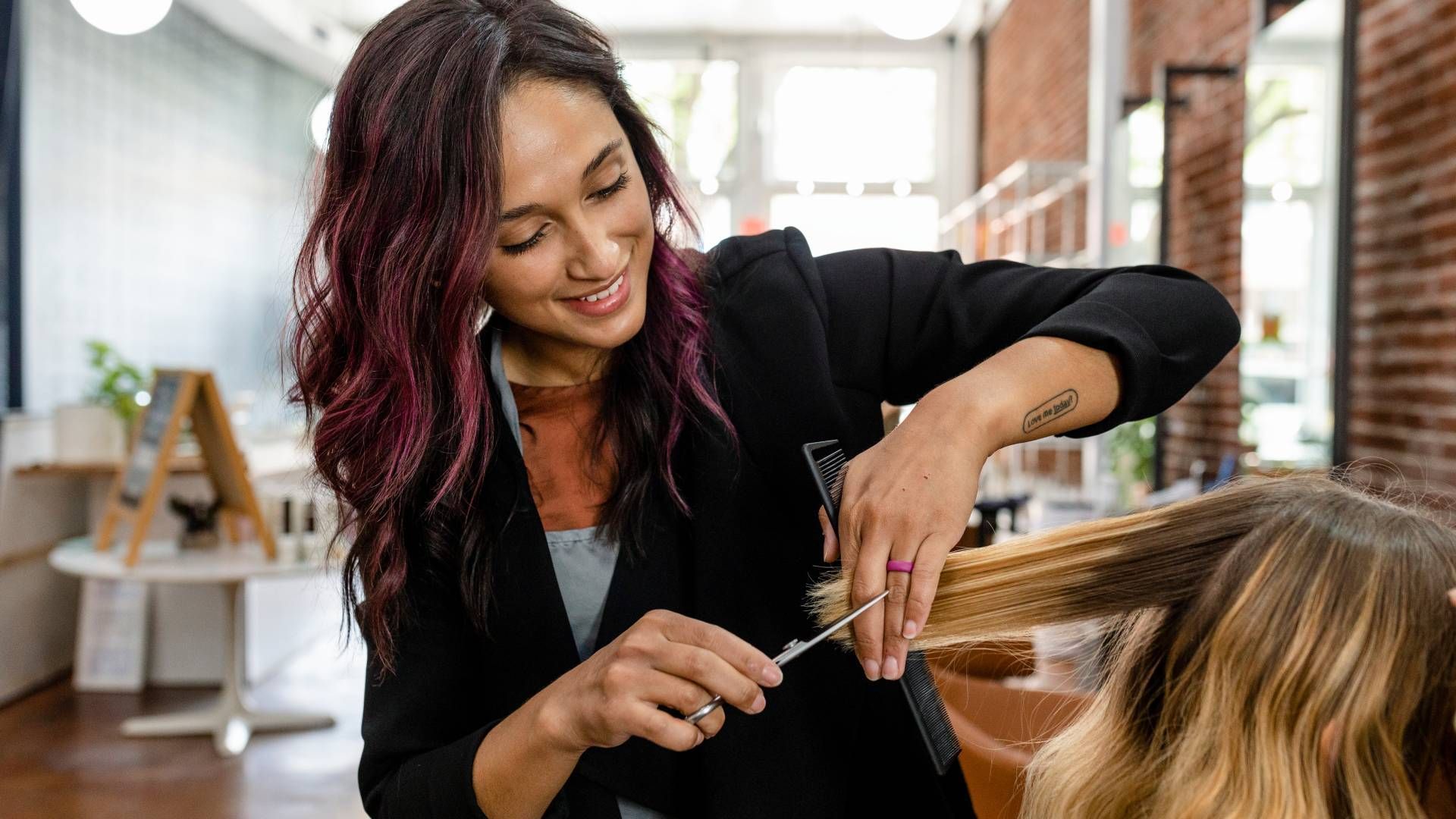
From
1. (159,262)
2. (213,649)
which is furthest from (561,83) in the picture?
(159,262)

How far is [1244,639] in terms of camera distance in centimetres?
86

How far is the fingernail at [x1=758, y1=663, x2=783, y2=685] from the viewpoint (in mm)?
836

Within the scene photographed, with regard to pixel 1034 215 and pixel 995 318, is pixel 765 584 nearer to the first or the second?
pixel 995 318

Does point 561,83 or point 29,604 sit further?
point 29,604

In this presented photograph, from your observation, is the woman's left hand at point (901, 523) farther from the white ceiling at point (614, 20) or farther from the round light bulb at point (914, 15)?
the white ceiling at point (614, 20)

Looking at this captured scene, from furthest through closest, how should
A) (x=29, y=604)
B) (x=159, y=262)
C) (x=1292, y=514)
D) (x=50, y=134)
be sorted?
1. (x=159, y=262)
2. (x=50, y=134)
3. (x=29, y=604)
4. (x=1292, y=514)

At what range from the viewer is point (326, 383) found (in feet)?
3.99

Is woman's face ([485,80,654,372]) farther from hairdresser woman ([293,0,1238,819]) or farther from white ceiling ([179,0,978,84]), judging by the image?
white ceiling ([179,0,978,84])

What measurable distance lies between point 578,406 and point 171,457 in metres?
3.15

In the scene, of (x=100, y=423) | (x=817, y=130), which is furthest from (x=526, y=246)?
(x=817, y=130)

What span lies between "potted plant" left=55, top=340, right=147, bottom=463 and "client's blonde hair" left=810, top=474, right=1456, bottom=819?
14.9 feet

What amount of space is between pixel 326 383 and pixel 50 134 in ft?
16.7

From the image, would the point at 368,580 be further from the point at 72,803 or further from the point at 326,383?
the point at 72,803

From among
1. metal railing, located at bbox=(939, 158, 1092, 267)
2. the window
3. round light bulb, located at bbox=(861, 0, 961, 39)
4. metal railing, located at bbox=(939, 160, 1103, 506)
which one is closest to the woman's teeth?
metal railing, located at bbox=(939, 160, 1103, 506)
